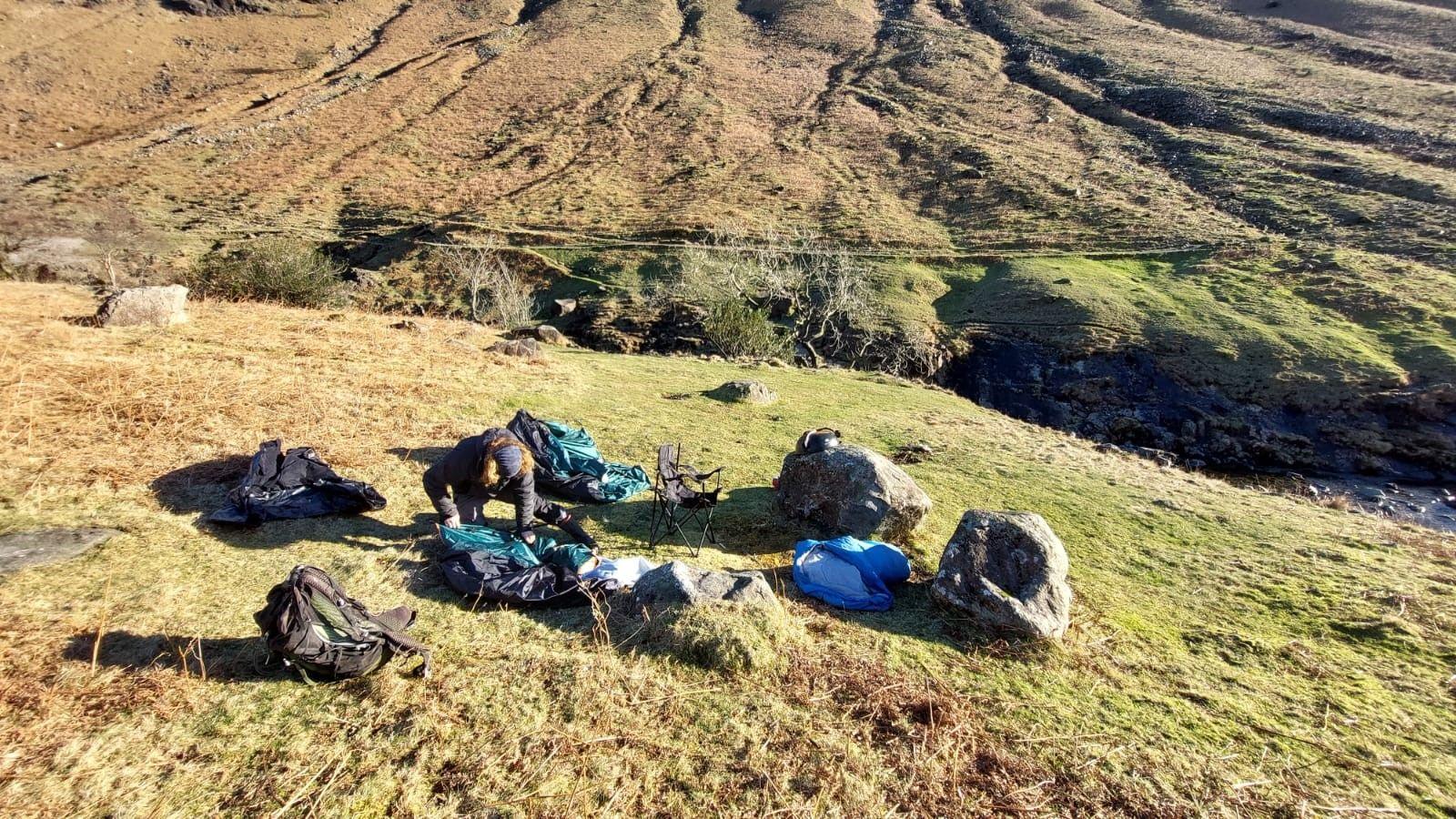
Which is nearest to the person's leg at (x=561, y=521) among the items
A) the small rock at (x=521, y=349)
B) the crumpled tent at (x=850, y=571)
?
the crumpled tent at (x=850, y=571)

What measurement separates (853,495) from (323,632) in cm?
552

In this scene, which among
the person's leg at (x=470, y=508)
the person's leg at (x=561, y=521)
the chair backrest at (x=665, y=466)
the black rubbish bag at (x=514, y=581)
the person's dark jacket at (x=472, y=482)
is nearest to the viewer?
the black rubbish bag at (x=514, y=581)

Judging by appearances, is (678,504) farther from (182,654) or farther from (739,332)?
(739,332)

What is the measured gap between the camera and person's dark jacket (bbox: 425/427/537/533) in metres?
6.37

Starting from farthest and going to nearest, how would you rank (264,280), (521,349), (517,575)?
(264,280) → (521,349) → (517,575)

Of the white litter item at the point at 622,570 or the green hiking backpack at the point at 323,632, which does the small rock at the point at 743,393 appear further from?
the green hiking backpack at the point at 323,632

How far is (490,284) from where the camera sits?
31.6 m

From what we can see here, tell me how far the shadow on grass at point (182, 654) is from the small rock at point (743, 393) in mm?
10169

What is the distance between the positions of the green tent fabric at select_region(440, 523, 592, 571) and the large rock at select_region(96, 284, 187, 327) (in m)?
9.77

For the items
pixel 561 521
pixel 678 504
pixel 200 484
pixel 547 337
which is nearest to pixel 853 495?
pixel 678 504

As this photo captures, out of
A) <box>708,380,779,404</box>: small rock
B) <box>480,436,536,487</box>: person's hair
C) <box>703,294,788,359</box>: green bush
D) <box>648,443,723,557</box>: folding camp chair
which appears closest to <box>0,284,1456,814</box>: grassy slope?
<box>648,443,723,557</box>: folding camp chair

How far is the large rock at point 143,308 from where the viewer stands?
1108 cm

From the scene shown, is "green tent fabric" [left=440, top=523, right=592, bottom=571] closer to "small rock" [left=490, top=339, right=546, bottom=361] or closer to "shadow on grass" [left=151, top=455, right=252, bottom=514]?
"shadow on grass" [left=151, top=455, right=252, bottom=514]

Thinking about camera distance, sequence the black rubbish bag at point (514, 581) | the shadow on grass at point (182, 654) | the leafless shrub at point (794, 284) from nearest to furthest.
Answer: the shadow on grass at point (182, 654) → the black rubbish bag at point (514, 581) → the leafless shrub at point (794, 284)
